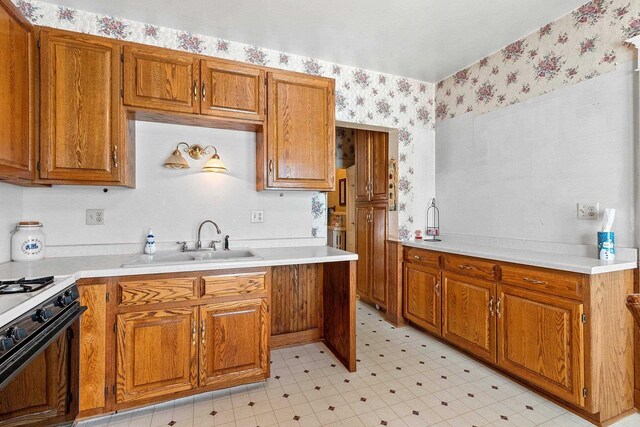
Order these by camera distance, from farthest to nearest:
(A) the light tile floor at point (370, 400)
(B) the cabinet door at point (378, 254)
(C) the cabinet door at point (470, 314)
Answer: (B) the cabinet door at point (378, 254), (C) the cabinet door at point (470, 314), (A) the light tile floor at point (370, 400)

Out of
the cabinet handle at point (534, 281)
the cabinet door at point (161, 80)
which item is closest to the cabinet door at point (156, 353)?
the cabinet door at point (161, 80)

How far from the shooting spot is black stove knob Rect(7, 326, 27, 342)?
102 cm

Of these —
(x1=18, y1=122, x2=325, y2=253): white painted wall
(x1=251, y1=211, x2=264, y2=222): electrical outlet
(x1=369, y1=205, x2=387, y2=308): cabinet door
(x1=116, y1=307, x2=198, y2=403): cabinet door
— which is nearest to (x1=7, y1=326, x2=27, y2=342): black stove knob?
(x1=116, y1=307, x2=198, y2=403): cabinet door

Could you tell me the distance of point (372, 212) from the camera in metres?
3.75

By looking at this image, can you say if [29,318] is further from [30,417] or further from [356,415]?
[356,415]

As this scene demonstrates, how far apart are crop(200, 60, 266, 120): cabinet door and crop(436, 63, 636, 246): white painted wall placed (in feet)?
6.66

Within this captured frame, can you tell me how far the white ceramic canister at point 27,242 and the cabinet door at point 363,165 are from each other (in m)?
3.04

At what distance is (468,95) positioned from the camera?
3.03 m

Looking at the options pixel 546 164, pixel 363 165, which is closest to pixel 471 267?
pixel 546 164

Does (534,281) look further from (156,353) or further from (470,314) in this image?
(156,353)

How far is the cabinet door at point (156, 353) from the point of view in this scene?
1752mm

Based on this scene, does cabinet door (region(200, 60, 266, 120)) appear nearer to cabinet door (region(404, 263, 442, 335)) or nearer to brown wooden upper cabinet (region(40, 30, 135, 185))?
brown wooden upper cabinet (region(40, 30, 135, 185))

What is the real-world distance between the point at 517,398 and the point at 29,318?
2.63 metres

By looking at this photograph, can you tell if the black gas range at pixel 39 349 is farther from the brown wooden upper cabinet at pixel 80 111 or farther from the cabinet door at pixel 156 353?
the brown wooden upper cabinet at pixel 80 111
